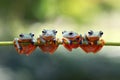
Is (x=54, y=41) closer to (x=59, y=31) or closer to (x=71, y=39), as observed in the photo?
(x=71, y=39)

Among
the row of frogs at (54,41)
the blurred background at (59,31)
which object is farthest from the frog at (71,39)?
the blurred background at (59,31)

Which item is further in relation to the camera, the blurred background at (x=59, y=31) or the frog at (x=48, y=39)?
the blurred background at (x=59, y=31)

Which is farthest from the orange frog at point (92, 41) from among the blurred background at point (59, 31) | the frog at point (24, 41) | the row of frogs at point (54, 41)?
the blurred background at point (59, 31)

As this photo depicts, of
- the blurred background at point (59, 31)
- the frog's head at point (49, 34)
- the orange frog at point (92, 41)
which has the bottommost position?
the blurred background at point (59, 31)

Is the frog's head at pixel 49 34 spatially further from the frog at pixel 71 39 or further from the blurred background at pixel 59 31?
the blurred background at pixel 59 31

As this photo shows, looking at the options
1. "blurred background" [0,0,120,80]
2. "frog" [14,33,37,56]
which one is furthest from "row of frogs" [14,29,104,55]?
"blurred background" [0,0,120,80]

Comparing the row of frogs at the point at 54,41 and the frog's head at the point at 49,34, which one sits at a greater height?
the frog's head at the point at 49,34

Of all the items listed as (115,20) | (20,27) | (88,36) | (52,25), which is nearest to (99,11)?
(115,20)
